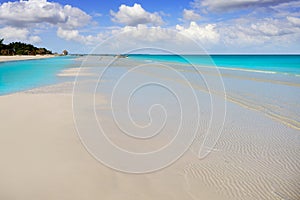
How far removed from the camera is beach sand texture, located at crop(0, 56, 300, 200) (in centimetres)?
438

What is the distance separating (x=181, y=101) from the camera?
12.1 meters

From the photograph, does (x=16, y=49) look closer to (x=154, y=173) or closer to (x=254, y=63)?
(x=254, y=63)

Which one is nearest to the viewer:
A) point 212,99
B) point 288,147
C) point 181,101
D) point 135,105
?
point 288,147

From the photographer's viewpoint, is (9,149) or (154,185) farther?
(9,149)

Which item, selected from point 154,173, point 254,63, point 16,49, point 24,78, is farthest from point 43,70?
point 16,49

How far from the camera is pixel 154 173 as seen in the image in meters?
5.13

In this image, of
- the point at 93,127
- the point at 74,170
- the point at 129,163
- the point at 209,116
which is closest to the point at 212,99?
the point at 209,116

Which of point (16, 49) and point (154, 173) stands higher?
point (16, 49)

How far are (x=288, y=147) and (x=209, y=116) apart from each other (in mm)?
3332

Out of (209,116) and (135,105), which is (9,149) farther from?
(209,116)

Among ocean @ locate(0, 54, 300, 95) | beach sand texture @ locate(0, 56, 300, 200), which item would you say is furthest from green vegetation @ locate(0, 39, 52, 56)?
beach sand texture @ locate(0, 56, 300, 200)

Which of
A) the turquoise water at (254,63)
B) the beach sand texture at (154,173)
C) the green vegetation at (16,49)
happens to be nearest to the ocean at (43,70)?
the turquoise water at (254,63)

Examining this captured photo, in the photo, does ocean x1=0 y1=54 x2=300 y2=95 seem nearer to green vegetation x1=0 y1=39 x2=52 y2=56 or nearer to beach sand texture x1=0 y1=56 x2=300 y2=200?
beach sand texture x1=0 y1=56 x2=300 y2=200

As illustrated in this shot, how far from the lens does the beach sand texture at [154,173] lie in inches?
172
